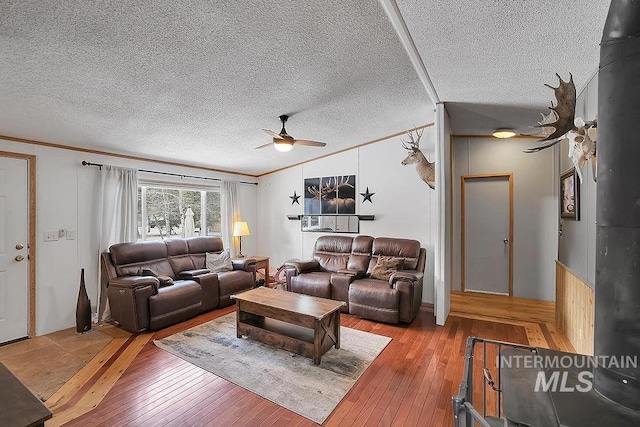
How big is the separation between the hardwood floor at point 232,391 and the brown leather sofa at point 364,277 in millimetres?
454

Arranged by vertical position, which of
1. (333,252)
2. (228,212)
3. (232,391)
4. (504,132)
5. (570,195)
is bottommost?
(232,391)

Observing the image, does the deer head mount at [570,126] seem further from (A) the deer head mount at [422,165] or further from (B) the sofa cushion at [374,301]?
(B) the sofa cushion at [374,301]

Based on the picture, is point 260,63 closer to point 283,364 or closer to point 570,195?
point 283,364

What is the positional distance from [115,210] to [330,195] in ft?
11.0

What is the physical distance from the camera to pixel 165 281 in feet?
12.6

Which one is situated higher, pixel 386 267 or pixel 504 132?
pixel 504 132

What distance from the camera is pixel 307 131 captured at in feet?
13.4

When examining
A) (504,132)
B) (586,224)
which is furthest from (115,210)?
(504,132)

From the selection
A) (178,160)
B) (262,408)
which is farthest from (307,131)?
(262,408)

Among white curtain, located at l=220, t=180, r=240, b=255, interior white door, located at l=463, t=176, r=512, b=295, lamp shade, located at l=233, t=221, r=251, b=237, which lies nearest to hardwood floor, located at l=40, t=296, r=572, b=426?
interior white door, located at l=463, t=176, r=512, b=295

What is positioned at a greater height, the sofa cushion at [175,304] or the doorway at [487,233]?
the doorway at [487,233]

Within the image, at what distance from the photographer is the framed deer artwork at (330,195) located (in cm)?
516

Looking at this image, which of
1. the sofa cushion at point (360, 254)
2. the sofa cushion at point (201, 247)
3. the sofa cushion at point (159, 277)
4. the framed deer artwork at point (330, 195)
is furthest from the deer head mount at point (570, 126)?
the sofa cushion at point (201, 247)

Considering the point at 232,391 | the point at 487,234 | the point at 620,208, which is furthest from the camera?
the point at 487,234
